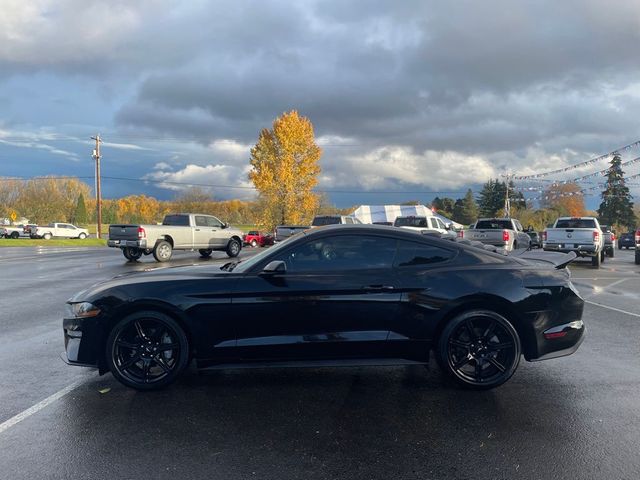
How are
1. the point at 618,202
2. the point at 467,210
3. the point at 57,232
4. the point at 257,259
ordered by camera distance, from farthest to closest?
1. the point at 467,210
2. the point at 618,202
3. the point at 57,232
4. the point at 257,259

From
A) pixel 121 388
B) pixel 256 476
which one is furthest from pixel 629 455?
pixel 121 388

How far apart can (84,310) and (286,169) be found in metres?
35.9

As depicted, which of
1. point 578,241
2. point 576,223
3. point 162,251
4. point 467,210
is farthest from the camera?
point 467,210

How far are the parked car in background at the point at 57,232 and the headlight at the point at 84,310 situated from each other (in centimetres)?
5378

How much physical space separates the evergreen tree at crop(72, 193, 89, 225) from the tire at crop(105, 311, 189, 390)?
8964 cm

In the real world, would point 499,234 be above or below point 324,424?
above

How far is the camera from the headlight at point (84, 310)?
4.26 meters

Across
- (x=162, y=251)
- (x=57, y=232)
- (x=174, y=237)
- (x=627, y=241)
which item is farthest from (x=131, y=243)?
(x=57, y=232)

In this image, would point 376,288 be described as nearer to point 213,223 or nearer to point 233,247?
point 213,223

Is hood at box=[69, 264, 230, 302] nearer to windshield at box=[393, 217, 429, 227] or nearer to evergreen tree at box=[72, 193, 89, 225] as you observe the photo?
windshield at box=[393, 217, 429, 227]

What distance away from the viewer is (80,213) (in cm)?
8594

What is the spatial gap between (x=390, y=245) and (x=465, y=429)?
67.0 inches

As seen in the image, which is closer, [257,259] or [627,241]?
[257,259]

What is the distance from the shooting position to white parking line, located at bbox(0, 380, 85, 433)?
3635 mm
